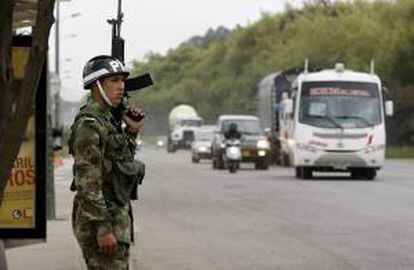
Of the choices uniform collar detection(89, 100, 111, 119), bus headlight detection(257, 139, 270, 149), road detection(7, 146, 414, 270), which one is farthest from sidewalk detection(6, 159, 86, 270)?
bus headlight detection(257, 139, 270, 149)

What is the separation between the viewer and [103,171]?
6.59m

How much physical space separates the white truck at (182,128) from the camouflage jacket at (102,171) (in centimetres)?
7116

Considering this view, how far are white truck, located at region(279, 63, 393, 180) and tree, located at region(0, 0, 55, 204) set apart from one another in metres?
25.6

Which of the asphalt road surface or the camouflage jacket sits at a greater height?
the camouflage jacket

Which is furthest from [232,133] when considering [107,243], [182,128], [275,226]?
[182,128]

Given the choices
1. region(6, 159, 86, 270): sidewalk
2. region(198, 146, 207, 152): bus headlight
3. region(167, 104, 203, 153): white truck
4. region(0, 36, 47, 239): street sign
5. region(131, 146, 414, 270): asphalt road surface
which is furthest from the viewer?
region(167, 104, 203, 153): white truck

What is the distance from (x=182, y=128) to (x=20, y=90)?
81063 mm

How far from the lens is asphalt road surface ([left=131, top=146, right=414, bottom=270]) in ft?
43.1

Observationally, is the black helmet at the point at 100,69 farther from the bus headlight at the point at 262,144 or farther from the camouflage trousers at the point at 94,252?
the bus headlight at the point at 262,144

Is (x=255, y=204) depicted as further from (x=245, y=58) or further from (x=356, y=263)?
(x=245, y=58)

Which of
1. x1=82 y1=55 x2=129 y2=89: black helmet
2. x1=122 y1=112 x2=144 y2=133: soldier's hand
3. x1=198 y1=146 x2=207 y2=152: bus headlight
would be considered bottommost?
x1=198 y1=146 x2=207 y2=152: bus headlight

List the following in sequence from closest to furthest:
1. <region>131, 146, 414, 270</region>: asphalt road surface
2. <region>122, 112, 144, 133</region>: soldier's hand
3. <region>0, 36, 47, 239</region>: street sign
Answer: <region>122, 112, 144, 133</region>: soldier's hand, <region>0, 36, 47, 239</region>: street sign, <region>131, 146, 414, 270</region>: asphalt road surface

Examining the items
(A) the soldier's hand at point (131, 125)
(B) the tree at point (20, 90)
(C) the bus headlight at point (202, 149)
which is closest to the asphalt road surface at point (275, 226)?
(A) the soldier's hand at point (131, 125)

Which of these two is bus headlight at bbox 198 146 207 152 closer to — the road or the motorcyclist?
the motorcyclist
